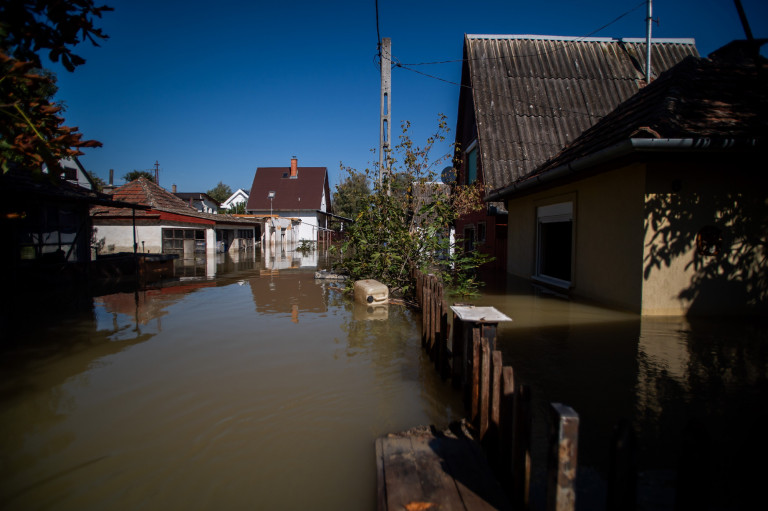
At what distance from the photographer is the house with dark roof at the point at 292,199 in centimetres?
4056

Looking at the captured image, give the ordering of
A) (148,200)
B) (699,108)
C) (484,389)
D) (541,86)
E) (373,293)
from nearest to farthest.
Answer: (484,389) < (699,108) < (373,293) < (541,86) < (148,200)

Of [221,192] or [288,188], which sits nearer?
[288,188]

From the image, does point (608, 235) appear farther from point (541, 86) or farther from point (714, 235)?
point (541, 86)

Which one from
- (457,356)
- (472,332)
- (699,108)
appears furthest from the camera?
(699,108)

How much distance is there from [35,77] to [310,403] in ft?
10.7

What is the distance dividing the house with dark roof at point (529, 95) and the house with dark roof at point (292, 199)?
25.0 meters

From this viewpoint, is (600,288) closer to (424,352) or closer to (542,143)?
(424,352)

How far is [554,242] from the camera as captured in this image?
13141mm

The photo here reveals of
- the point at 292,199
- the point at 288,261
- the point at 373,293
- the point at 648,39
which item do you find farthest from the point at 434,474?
the point at 292,199

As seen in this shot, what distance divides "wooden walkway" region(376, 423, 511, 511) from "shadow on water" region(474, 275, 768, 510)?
1.04ft

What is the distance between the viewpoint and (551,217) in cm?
996

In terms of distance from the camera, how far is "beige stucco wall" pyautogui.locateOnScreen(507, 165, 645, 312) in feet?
21.6

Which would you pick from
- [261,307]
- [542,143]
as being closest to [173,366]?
[261,307]

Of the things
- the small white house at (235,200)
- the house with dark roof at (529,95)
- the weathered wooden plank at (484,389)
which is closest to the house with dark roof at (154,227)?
the house with dark roof at (529,95)
